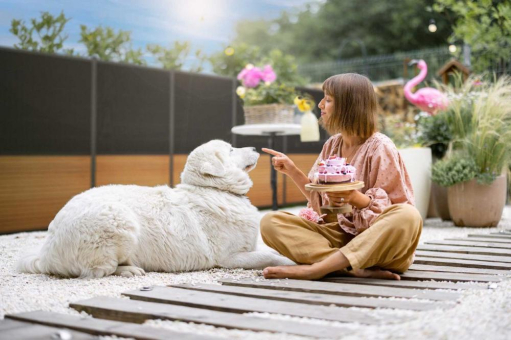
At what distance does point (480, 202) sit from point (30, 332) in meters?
4.87

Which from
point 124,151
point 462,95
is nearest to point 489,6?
point 462,95

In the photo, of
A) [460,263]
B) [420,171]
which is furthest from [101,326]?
[420,171]

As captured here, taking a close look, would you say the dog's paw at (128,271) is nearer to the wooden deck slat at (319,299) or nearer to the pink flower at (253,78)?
the wooden deck slat at (319,299)

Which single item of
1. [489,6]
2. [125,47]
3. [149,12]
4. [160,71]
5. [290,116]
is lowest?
[290,116]

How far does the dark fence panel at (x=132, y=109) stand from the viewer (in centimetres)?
605

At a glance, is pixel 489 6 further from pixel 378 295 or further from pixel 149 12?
pixel 378 295

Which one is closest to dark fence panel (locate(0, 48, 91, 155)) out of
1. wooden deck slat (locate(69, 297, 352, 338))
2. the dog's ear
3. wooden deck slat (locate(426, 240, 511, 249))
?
the dog's ear

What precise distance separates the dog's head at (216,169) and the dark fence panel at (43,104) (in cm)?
246

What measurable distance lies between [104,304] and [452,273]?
190 cm

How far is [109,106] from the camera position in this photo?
6.09 m

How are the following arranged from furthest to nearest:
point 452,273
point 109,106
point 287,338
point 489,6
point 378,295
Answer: point 489,6 → point 109,106 → point 452,273 → point 378,295 → point 287,338

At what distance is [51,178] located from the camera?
5.63 m

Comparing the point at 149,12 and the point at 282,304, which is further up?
the point at 149,12

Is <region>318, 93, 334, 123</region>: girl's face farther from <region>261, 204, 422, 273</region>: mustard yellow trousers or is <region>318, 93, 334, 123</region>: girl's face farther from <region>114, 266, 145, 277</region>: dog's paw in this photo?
<region>114, 266, 145, 277</region>: dog's paw
